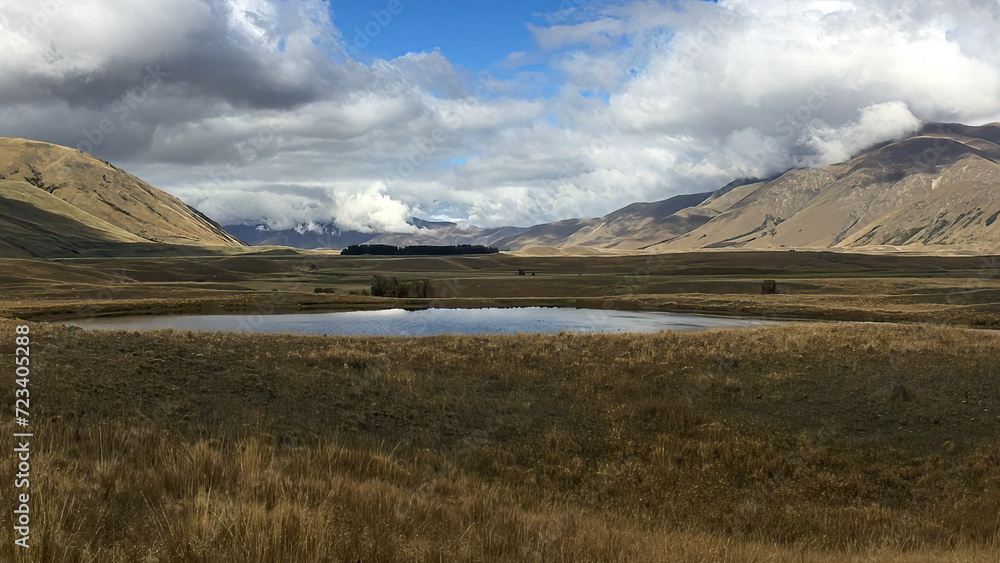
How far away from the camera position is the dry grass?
7086 mm

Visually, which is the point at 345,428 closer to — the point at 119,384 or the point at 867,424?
the point at 119,384

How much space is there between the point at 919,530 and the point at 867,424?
8.14 m

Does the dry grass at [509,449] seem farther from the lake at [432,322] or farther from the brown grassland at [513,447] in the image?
the lake at [432,322]

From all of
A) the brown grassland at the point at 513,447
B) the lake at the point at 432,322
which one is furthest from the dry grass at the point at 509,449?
the lake at the point at 432,322

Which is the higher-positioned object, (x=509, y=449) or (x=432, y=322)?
(x=432, y=322)

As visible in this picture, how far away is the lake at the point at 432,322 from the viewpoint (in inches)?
1932

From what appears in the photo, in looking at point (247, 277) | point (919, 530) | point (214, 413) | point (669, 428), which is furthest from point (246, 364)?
point (247, 277)

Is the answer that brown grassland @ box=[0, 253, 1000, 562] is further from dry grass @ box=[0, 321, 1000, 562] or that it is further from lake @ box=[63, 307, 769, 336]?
lake @ box=[63, 307, 769, 336]

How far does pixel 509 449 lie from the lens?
51.8 ft

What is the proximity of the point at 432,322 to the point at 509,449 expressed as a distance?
41453mm

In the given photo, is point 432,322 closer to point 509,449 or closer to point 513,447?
point 513,447

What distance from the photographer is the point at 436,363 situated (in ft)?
82.6

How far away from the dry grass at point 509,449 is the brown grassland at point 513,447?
0.07 metres

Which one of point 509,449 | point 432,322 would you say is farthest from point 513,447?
point 432,322
